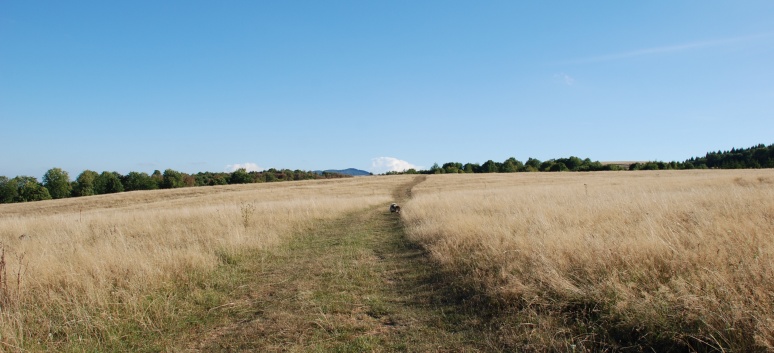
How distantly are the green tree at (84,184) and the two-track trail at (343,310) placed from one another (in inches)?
4110

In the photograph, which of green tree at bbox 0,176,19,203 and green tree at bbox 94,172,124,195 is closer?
green tree at bbox 0,176,19,203

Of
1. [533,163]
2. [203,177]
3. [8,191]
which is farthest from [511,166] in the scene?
[8,191]

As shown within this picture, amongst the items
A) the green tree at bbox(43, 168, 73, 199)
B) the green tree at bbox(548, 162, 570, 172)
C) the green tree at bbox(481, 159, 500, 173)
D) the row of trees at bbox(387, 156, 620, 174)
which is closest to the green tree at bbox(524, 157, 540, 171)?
the row of trees at bbox(387, 156, 620, 174)

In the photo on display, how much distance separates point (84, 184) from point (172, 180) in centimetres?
1848

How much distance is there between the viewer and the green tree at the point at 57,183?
84562 mm

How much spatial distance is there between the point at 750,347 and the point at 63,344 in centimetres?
671

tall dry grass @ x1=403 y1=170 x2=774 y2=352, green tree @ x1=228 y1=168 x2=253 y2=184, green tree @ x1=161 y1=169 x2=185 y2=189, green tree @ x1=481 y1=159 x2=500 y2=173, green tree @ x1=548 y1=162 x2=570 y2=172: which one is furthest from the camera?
green tree @ x1=481 y1=159 x2=500 y2=173

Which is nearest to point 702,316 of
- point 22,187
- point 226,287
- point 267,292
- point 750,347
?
A: point 750,347

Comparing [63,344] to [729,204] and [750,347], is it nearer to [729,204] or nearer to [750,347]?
[750,347]

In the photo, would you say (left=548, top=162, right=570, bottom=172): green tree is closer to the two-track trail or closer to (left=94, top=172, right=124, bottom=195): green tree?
the two-track trail

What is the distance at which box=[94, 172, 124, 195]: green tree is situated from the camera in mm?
90688

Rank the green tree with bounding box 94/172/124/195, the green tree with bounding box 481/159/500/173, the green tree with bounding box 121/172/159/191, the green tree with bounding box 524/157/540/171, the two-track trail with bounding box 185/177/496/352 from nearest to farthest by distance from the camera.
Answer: the two-track trail with bounding box 185/177/496/352
the green tree with bounding box 94/172/124/195
the green tree with bounding box 121/172/159/191
the green tree with bounding box 481/159/500/173
the green tree with bounding box 524/157/540/171

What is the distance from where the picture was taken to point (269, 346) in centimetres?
394

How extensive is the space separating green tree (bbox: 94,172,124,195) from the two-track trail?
10567cm
